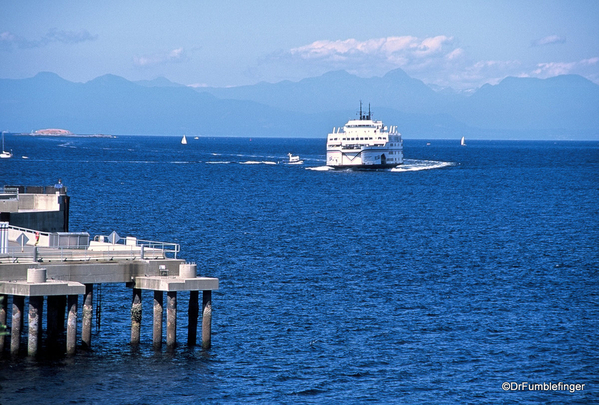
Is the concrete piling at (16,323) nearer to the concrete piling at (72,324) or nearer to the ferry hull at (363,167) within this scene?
the concrete piling at (72,324)

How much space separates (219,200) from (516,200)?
130 feet

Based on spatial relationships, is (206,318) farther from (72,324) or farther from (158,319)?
(72,324)

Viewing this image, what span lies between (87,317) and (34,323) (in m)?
2.20

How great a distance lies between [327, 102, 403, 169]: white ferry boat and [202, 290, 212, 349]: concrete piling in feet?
420

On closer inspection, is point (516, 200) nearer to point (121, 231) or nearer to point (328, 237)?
point (328, 237)

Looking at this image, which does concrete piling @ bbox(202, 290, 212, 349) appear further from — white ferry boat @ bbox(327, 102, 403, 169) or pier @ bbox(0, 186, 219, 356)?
white ferry boat @ bbox(327, 102, 403, 169)

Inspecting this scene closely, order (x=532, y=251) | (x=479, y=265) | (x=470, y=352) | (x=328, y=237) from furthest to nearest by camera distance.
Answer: (x=328, y=237) → (x=532, y=251) → (x=479, y=265) → (x=470, y=352)

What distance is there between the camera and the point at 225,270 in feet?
182

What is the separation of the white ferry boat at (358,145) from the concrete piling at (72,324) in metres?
131

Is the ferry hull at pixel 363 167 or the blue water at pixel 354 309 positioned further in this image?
the ferry hull at pixel 363 167

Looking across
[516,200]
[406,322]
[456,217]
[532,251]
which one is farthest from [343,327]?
[516,200]

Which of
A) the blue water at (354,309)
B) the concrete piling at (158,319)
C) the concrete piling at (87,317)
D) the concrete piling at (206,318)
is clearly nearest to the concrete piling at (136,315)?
the blue water at (354,309)

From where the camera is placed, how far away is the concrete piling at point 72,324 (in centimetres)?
3272

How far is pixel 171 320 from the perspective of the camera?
34812mm
